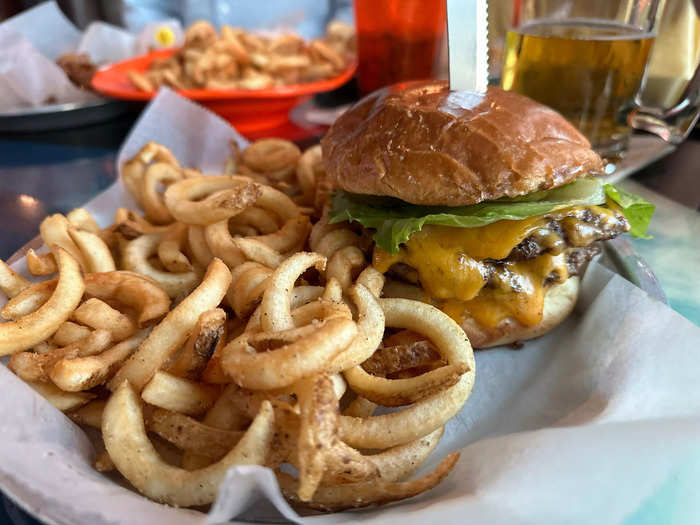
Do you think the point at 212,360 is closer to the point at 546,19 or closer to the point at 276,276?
the point at 276,276

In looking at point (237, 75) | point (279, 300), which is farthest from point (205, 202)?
point (237, 75)

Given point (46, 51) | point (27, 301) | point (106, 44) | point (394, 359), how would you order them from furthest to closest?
point (106, 44)
point (46, 51)
point (27, 301)
point (394, 359)

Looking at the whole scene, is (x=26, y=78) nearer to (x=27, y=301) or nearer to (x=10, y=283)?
(x=10, y=283)

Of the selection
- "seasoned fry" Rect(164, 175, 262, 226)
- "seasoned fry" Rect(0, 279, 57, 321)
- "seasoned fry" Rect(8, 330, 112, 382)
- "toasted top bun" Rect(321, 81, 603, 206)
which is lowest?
"seasoned fry" Rect(8, 330, 112, 382)

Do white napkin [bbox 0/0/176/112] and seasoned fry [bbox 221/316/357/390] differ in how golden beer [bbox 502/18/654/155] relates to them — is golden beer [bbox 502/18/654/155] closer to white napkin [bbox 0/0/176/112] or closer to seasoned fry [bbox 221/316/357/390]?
seasoned fry [bbox 221/316/357/390]

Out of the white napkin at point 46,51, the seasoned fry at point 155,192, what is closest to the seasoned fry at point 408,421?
the seasoned fry at point 155,192

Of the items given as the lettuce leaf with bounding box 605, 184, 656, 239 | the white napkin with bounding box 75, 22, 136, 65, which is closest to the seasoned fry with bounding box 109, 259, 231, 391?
the lettuce leaf with bounding box 605, 184, 656, 239

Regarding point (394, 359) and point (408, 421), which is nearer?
point (408, 421)

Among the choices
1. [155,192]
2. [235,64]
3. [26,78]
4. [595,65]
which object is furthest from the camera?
[235,64]

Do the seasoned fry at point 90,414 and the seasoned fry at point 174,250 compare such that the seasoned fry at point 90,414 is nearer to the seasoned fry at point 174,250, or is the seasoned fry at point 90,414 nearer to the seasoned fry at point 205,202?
Answer: the seasoned fry at point 174,250
